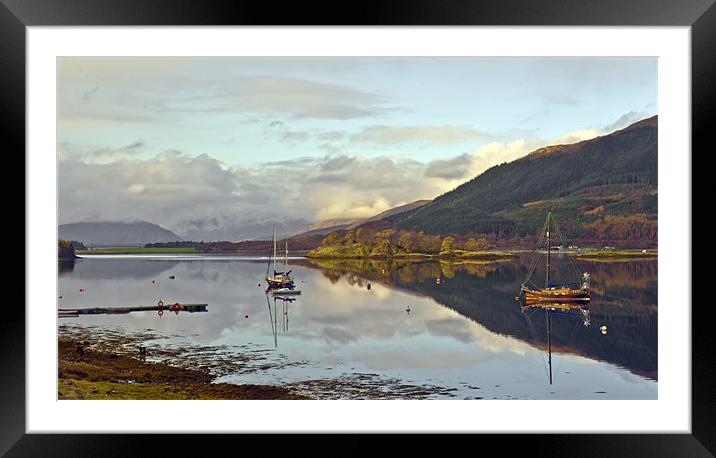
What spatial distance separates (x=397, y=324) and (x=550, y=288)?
3596 mm

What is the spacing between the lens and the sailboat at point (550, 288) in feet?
46.1

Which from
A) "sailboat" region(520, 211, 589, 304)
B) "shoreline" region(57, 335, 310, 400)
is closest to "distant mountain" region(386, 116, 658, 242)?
"sailboat" region(520, 211, 589, 304)

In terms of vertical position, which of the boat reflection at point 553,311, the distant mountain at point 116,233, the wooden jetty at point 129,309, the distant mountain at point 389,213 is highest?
the distant mountain at point 389,213

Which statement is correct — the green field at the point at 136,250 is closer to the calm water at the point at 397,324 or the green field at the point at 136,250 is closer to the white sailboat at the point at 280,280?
the calm water at the point at 397,324

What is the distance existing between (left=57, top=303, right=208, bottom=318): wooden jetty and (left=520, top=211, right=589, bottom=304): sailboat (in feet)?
23.4

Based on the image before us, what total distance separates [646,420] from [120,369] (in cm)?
878

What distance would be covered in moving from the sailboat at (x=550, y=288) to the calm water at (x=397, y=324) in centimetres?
25

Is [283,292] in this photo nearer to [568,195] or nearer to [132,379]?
[132,379]

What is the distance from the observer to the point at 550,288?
554 inches

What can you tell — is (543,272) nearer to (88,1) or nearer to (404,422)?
(404,422)

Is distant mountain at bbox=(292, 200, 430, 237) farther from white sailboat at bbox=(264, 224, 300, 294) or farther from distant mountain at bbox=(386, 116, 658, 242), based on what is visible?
white sailboat at bbox=(264, 224, 300, 294)

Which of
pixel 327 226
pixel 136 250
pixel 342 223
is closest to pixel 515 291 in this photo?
pixel 342 223

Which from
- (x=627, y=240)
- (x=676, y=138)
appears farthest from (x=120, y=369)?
(x=627, y=240)

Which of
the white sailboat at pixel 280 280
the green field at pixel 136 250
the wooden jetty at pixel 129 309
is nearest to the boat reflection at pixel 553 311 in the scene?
the white sailboat at pixel 280 280
